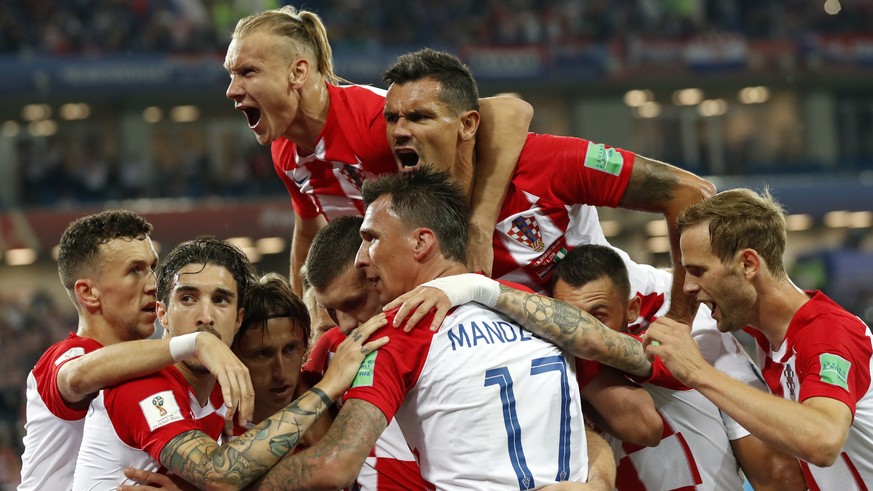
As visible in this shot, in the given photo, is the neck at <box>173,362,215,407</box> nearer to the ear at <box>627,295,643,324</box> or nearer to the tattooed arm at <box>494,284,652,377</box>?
the tattooed arm at <box>494,284,652,377</box>

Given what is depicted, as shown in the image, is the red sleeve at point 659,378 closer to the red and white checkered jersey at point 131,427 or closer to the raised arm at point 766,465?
the raised arm at point 766,465

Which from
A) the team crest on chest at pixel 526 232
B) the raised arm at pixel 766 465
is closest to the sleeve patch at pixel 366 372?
the team crest on chest at pixel 526 232

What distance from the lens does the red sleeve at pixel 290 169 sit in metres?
5.53

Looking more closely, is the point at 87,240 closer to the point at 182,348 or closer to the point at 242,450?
the point at 182,348

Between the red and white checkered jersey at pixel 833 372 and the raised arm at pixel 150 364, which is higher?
the raised arm at pixel 150 364

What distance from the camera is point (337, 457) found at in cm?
361

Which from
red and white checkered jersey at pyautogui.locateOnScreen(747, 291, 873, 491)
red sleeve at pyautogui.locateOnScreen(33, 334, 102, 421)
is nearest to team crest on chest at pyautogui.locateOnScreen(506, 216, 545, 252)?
red and white checkered jersey at pyautogui.locateOnScreen(747, 291, 873, 491)

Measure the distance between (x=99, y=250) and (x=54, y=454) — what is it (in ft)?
2.83

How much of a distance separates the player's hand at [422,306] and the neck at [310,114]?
1.52m

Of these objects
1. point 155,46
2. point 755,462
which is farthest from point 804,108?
point 755,462

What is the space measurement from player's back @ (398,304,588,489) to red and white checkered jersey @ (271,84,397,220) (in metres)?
1.37

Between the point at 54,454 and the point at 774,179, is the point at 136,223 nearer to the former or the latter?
the point at 54,454

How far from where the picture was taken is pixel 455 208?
427cm

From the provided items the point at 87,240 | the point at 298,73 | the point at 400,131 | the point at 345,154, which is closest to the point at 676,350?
the point at 400,131
